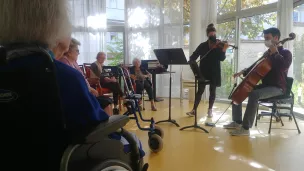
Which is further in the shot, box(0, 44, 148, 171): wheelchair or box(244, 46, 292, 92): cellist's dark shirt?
box(244, 46, 292, 92): cellist's dark shirt

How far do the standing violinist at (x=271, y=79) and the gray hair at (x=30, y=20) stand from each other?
9.48ft

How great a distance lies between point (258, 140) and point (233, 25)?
3250 millimetres

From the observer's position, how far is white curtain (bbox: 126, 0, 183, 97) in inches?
252

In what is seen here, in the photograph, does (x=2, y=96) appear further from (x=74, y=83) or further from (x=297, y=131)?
(x=297, y=131)

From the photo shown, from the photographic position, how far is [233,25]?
5.82m

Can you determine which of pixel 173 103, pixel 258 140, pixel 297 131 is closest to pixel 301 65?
pixel 297 131

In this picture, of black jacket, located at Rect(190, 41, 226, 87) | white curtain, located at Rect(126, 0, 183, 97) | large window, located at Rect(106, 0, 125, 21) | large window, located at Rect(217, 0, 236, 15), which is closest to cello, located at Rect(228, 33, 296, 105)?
black jacket, located at Rect(190, 41, 226, 87)

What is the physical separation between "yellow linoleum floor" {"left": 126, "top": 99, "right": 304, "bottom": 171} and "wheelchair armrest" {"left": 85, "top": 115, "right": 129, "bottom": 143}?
142cm

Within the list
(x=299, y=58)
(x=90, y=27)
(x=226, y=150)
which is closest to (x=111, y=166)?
(x=226, y=150)

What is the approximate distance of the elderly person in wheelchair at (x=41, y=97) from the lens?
919 millimetres

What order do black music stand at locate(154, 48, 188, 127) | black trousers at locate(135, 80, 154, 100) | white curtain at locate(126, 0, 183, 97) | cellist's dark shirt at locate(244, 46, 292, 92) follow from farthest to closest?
1. white curtain at locate(126, 0, 183, 97)
2. black trousers at locate(135, 80, 154, 100)
3. black music stand at locate(154, 48, 188, 127)
4. cellist's dark shirt at locate(244, 46, 292, 92)

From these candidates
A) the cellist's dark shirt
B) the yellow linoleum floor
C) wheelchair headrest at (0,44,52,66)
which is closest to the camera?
wheelchair headrest at (0,44,52,66)

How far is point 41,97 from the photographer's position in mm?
939

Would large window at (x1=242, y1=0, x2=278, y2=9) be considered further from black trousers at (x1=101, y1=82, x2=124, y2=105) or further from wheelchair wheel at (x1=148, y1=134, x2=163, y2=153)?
wheelchair wheel at (x1=148, y1=134, x2=163, y2=153)
